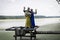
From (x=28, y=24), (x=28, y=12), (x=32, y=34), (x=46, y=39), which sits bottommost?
(x=46, y=39)

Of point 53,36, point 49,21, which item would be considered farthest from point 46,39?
point 49,21

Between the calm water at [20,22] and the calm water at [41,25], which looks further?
the calm water at [20,22]

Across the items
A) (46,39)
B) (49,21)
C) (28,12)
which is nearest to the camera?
(28,12)

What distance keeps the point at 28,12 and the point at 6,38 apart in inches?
55.3

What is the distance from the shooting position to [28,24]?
2945mm

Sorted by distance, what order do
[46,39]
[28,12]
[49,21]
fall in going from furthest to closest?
[49,21]
[46,39]
[28,12]

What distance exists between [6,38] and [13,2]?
3.67ft

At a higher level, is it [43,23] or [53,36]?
[43,23]

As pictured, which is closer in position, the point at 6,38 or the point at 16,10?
the point at 6,38

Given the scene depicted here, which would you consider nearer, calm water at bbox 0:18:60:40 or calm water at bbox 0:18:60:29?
calm water at bbox 0:18:60:40

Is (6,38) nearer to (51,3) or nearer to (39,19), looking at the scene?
(39,19)

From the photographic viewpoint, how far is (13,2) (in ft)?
14.2

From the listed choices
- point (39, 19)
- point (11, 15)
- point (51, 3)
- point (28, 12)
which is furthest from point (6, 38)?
point (51, 3)

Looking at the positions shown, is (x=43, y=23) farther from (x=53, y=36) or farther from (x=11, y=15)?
(x=11, y=15)
